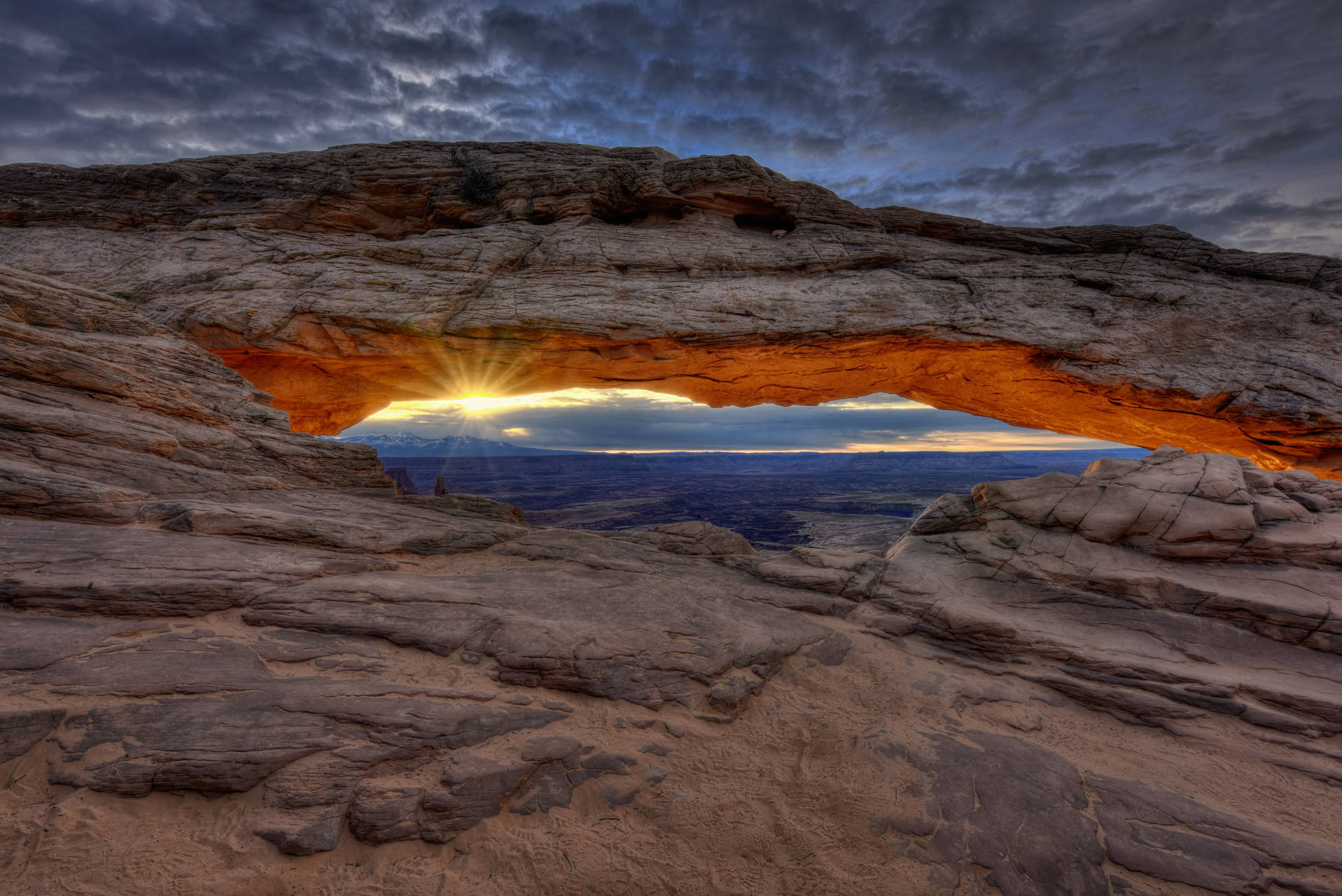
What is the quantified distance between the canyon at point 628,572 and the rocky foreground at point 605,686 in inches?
2.1

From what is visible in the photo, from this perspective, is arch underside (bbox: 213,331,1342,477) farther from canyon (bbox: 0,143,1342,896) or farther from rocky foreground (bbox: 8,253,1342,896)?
rocky foreground (bbox: 8,253,1342,896)

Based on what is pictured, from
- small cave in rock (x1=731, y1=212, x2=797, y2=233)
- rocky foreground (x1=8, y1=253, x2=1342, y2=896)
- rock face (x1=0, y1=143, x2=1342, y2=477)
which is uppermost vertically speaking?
small cave in rock (x1=731, y1=212, x2=797, y2=233)

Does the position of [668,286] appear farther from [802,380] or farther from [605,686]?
[605,686]

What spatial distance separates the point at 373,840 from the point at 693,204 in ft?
58.8

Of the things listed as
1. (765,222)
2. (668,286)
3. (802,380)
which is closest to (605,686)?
(668,286)

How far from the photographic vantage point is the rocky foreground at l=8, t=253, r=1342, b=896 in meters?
5.06

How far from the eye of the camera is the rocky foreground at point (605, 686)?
5062mm

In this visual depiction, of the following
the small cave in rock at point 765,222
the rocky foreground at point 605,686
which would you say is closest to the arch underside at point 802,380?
the rocky foreground at point 605,686

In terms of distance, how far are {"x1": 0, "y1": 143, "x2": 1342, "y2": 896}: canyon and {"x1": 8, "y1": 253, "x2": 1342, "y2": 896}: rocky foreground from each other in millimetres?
54

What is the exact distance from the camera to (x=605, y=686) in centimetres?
723

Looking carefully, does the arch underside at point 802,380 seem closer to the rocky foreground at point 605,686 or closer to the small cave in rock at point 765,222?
the rocky foreground at point 605,686

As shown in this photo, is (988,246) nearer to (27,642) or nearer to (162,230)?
(27,642)

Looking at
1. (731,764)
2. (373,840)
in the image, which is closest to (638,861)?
(731,764)

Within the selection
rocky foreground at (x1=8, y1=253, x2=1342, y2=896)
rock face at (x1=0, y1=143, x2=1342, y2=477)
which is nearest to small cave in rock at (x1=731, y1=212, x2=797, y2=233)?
rock face at (x1=0, y1=143, x2=1342, y2=477)
